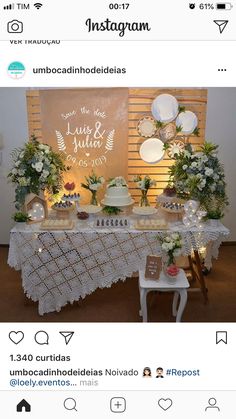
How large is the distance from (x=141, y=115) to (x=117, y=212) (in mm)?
1282

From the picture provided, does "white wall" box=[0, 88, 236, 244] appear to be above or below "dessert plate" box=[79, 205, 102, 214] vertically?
above

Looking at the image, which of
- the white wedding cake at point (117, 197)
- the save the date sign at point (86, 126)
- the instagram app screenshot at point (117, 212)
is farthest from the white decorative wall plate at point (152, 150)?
the white wedding cake at point (117, 197)
